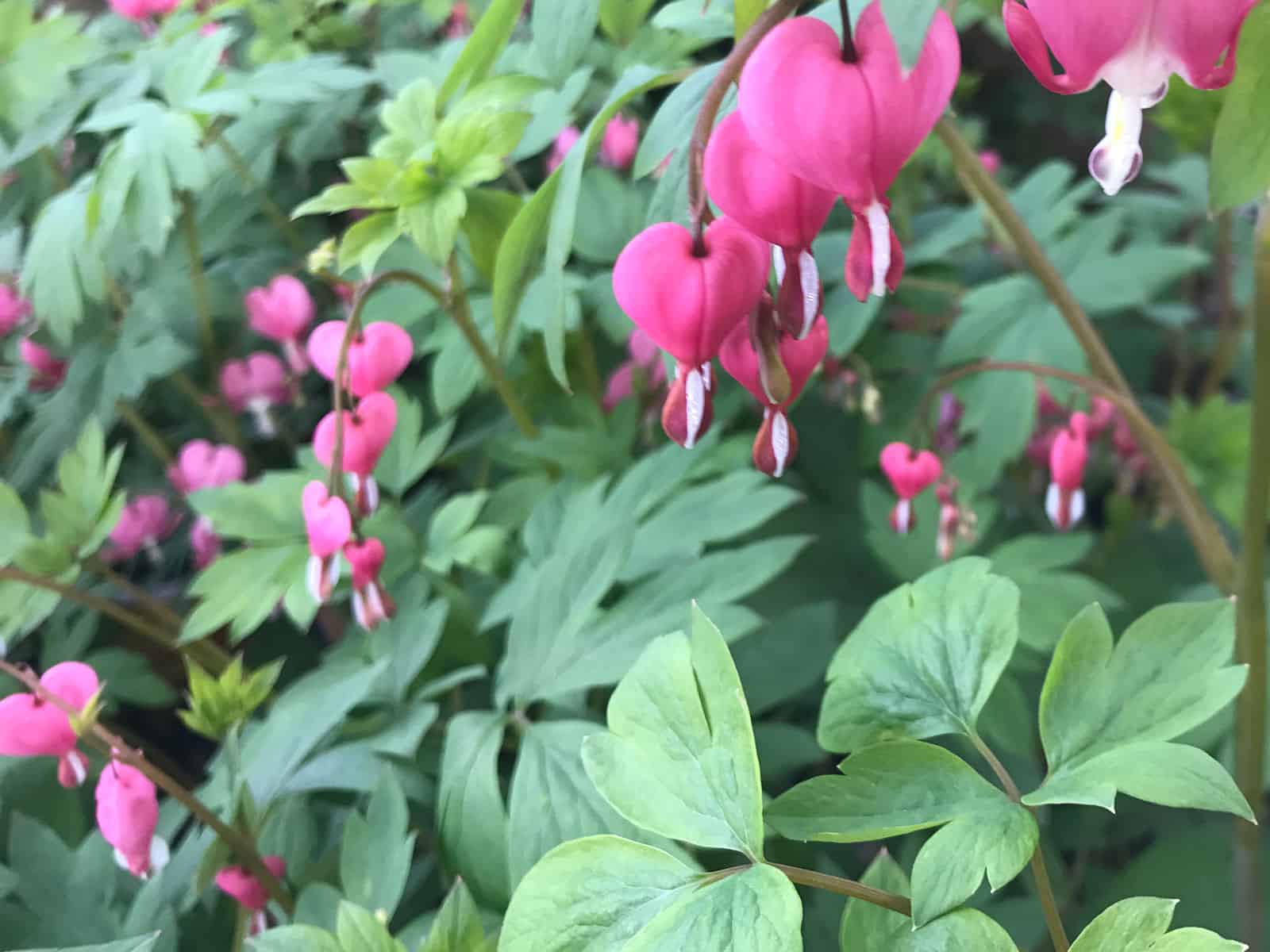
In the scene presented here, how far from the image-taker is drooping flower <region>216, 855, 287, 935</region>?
2.66 feet

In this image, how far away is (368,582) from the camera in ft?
3.06

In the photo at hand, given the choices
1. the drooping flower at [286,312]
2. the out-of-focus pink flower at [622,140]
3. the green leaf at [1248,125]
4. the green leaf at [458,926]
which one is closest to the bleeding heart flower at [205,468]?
the drooping flower at [286,312]

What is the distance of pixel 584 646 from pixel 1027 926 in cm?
59

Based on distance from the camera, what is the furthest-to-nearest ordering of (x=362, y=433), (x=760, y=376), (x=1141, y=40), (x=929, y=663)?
(x=362, y=433) → (x=929, y=663) → (x=760, y=376) → (x=1141, y=40)

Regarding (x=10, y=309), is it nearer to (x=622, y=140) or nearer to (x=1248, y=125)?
(x=622, y=140)

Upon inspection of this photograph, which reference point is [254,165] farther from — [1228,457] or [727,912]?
[1228,457]

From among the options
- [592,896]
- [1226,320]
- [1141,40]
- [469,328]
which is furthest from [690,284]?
[1226,320]

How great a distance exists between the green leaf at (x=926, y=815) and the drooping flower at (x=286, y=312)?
3.38ft

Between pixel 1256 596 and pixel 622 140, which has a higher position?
pixel 622 140

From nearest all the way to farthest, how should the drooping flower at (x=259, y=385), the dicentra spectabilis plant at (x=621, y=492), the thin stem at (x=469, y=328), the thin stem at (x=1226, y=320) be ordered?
the dicentra spectabilis plant at (x=621, y=492), the thin stem at (x=469, y=328), the drooping flower at (x=259, y=385), the thin stem at (x=1226, y=320)

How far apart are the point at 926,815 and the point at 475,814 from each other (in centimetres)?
44

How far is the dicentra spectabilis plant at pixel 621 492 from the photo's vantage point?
51cm

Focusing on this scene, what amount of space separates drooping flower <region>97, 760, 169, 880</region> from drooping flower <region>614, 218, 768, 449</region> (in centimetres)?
57

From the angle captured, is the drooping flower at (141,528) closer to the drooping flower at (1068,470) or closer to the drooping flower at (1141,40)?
the drooping flower at (1068,470)
